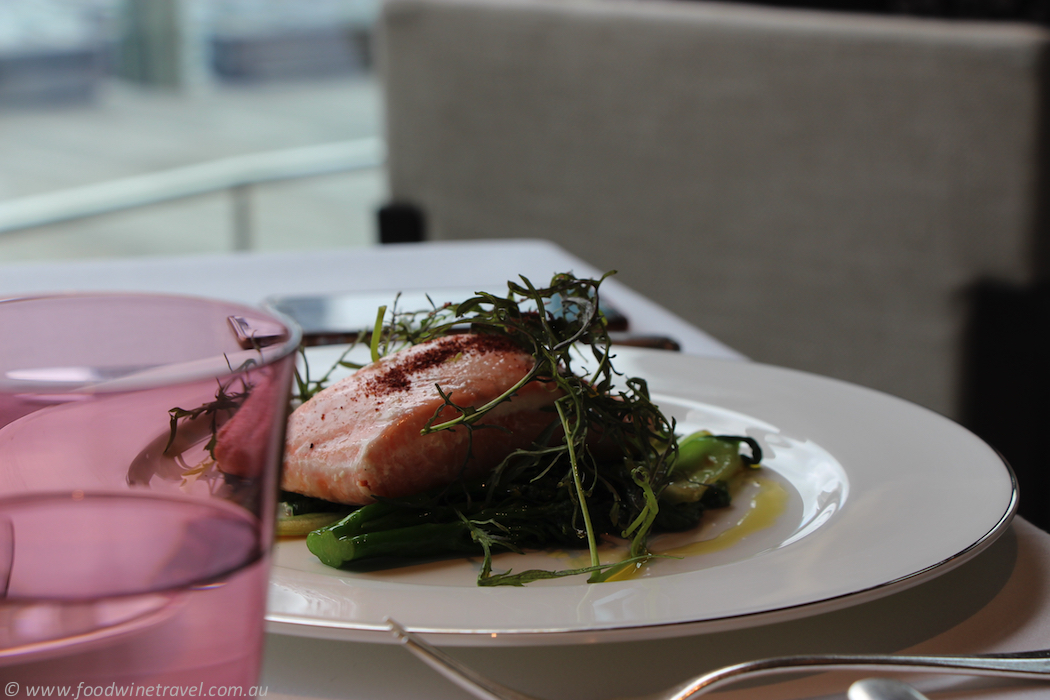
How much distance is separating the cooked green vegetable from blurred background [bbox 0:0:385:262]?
4.41 m

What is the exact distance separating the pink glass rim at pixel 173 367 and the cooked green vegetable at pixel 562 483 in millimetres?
355

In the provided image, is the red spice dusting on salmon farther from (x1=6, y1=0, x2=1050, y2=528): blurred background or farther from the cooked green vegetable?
(x1=6, y1=0, x2=1050, y2=528): blurred background

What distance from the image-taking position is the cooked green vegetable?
2.40 feet

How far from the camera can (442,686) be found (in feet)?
1.90

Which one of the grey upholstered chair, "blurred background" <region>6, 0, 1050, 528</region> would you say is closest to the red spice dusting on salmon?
"blurred background" <region>6, 0, 1050, 528</region>

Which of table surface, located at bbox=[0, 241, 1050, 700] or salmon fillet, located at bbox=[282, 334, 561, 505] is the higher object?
salmon fillet, located at bbox=[282, 334, 561, 505]

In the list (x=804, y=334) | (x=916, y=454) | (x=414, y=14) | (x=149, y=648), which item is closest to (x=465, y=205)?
(x=414, y=14)

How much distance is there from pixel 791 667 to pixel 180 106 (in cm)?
692

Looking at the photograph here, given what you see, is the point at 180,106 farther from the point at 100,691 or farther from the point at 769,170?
the point at 100,691

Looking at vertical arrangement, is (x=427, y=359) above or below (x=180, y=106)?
above

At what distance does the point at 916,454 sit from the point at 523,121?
2.80 m

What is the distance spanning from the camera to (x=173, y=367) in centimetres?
32

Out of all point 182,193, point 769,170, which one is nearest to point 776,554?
point 769,170

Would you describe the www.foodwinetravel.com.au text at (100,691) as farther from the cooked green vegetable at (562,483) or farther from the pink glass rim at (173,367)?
the cooked green vegetable at (562,483)
